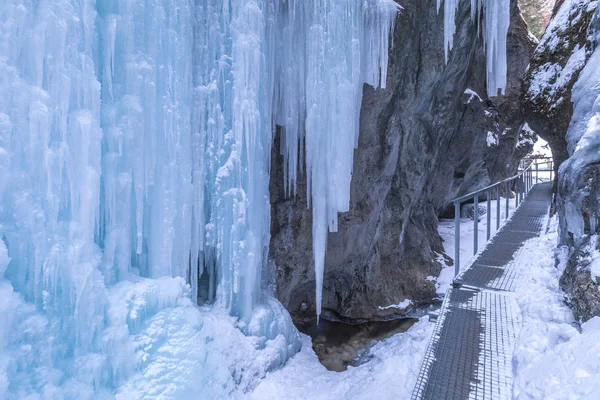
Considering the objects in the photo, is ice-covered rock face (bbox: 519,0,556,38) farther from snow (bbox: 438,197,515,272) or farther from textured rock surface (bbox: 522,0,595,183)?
textured rock surface (bbox: 522,0,595,183)

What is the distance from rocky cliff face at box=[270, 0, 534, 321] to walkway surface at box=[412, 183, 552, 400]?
3454mm

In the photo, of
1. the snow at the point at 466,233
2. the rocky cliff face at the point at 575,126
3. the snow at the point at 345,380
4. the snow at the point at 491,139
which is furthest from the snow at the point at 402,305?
the snow at the point at 491,139

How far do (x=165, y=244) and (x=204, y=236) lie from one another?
778mm

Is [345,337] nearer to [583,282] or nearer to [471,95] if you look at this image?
[583,282]

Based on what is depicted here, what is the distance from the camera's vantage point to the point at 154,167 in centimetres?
382

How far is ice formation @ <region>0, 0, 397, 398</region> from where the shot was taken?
280 cm

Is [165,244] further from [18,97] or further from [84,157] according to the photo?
[18,97]

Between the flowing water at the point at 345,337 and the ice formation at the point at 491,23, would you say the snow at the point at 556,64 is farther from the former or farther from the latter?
the flowing water at the point at 345,337

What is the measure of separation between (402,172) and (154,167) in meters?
7.36

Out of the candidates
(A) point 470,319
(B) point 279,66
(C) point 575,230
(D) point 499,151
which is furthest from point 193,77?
(D) point 499,151

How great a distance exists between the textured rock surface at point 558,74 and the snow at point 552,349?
4.53m

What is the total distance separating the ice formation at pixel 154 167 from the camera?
2.80m

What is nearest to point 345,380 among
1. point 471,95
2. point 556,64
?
point 556,64

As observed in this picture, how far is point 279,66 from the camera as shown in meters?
5.59
